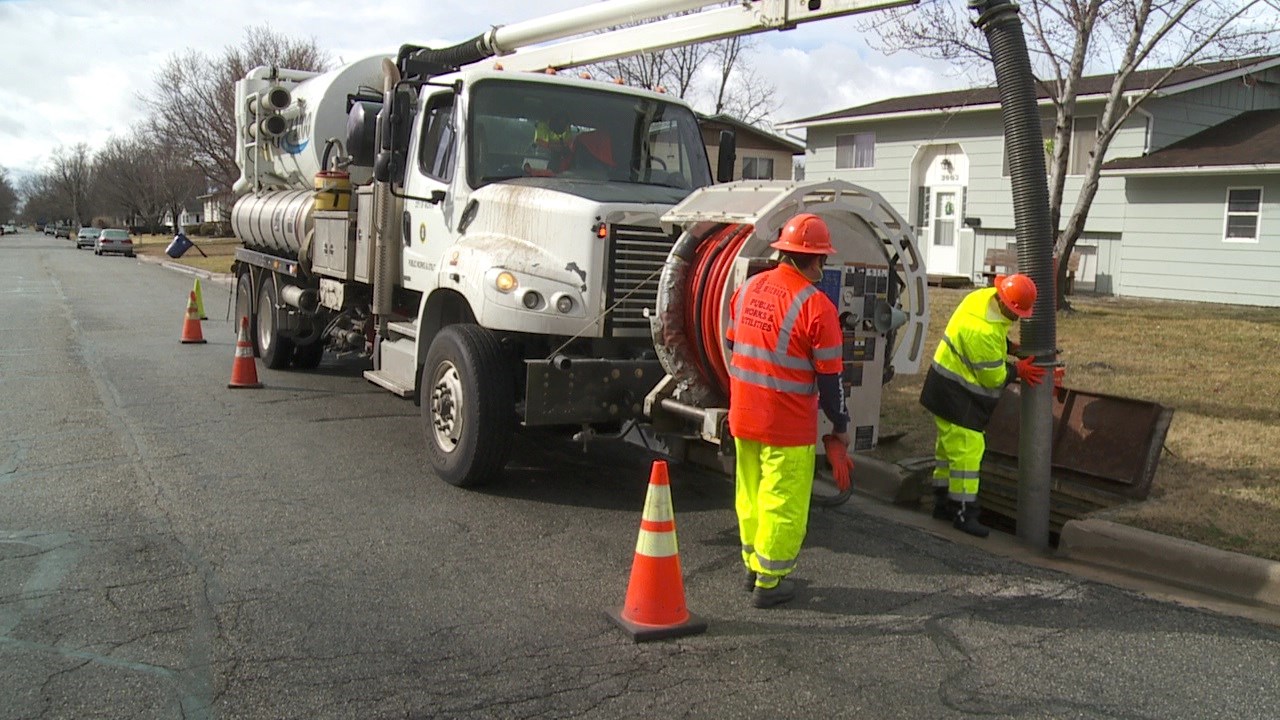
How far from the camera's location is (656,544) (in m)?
4.61

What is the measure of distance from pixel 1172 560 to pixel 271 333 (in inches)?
366

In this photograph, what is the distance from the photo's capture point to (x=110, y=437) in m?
8.33

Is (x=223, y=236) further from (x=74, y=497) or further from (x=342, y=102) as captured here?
(x=74, y=497)

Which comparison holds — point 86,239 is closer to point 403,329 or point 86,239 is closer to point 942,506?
point 403,329

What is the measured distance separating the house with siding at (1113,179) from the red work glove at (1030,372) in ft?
44.2

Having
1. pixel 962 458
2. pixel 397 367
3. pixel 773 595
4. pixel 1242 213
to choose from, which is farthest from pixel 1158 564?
pixel 1242 213

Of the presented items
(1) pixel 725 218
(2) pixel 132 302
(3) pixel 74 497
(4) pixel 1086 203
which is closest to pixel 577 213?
(1) pixel 725 218

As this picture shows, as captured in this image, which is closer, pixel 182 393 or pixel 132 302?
pixel 182 393

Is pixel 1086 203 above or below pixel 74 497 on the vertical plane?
above

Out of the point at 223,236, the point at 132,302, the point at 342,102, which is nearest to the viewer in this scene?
the point at 342,102

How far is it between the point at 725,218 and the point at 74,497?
4.28m

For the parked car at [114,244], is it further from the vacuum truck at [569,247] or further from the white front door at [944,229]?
the vacuum truck at [569,247]

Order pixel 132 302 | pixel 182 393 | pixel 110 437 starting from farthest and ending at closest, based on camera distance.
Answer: pixel 132 302 → pixel 182 393 → pixel 110 437

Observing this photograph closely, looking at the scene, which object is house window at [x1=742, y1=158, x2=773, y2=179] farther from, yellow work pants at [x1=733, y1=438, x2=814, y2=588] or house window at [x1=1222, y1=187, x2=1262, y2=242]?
yellow work pants at [x1=733, y1=438, x2=814, y2=588]
